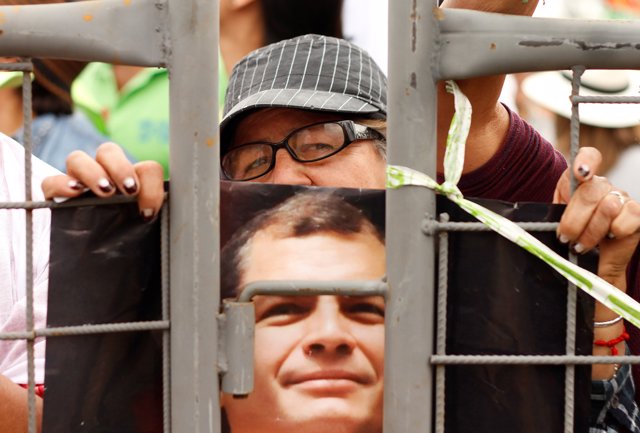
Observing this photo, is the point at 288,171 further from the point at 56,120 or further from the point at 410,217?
the point at 56,120

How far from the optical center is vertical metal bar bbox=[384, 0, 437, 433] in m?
1.10

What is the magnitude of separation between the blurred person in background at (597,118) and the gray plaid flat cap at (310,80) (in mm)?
1875

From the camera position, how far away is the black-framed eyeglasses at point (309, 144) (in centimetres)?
156

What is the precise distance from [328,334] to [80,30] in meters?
0.44

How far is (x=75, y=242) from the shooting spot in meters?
1.12

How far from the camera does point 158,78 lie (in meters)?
2.77

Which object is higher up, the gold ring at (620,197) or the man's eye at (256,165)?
the man's eye at (256,165)

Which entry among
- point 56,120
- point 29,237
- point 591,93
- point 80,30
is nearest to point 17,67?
point 80,30

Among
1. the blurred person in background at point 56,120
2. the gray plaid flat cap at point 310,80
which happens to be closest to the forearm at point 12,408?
the gray plaid flat cap at point 310,80

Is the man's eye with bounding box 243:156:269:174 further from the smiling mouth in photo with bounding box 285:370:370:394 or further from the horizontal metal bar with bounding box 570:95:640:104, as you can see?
the horizontal metal bar with bounding box 570:95:640:104

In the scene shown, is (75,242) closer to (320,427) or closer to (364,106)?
(320,427)

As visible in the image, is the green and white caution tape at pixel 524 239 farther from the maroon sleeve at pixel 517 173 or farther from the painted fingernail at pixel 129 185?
the maroon sleeve at pixel 517 173

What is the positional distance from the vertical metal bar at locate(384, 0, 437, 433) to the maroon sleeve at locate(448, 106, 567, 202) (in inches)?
18.1

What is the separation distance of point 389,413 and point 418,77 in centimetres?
36
